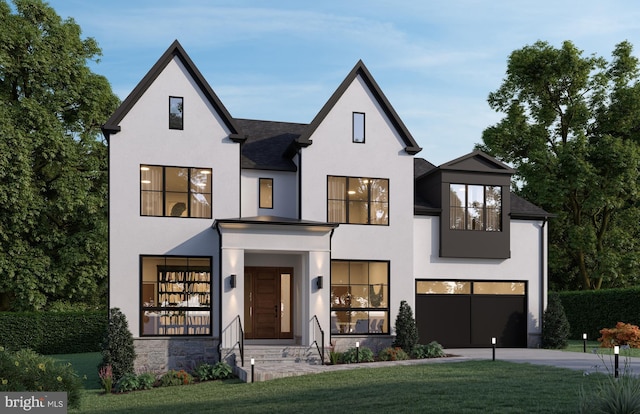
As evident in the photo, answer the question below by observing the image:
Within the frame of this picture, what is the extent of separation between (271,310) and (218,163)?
5.35 m

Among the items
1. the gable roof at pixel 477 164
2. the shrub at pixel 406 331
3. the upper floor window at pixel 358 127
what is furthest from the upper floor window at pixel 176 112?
the shrub at pixel 406 331

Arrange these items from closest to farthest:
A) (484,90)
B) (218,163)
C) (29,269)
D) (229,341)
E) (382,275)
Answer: (229,341) < (218,163) < (382,275) < (29,269) < (484,90)

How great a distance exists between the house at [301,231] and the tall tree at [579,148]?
968 centimetres

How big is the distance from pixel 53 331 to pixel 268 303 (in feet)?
34.6

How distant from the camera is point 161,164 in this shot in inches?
843

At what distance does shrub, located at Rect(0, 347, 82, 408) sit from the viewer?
11.4 m

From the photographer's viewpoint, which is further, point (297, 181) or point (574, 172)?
point (574, 172)

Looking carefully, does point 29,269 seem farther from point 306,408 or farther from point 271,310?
point 306,408

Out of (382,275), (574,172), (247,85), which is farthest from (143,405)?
(574,172)

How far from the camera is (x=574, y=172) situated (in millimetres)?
34625

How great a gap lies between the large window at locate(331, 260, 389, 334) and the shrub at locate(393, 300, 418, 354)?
24.6 inches

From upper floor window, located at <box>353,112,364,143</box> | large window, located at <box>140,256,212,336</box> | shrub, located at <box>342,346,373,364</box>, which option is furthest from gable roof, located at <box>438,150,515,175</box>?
large window, located at <box>140,256,212,336</box>

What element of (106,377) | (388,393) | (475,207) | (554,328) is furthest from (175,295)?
(554,328)

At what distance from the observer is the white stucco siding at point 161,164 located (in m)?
20.7
